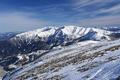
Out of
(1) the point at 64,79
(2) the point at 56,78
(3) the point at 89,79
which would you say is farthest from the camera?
(2) the point at 56,78

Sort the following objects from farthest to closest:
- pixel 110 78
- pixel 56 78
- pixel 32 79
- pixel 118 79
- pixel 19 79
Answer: pixel 19 79, pixel 32 79, pixel 56 78, pixel 110 78, pixel 118 79

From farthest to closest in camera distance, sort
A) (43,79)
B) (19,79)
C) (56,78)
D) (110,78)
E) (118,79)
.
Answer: (19,79) → (43,79) → (56,78) → (110,78) → (118,79)

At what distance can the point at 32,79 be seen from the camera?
50562 mm

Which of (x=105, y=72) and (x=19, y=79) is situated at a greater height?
(x=105, y=72)

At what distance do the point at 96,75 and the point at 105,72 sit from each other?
110cm

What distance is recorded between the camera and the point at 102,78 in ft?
100

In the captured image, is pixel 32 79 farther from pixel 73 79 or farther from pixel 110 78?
pixel 110 78

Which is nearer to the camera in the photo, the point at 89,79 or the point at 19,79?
the point at 89,79

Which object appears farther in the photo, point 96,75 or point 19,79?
point 19,79

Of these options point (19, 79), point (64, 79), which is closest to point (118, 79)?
point (64, 79)

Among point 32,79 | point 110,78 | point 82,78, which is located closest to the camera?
point 110,78

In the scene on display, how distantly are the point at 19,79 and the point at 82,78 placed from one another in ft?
87.3

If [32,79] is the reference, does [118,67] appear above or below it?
above

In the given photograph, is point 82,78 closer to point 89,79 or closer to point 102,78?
point 89,79
